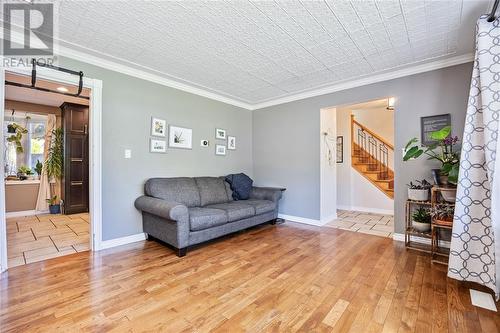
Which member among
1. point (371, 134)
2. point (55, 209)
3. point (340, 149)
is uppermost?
point (371, 134)

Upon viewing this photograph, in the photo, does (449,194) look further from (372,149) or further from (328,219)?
(372,149)

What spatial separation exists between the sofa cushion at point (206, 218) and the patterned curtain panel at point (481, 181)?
243 cm

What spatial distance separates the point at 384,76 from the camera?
3303mm

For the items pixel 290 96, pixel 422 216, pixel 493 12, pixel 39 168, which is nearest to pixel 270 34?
pixel 493 12

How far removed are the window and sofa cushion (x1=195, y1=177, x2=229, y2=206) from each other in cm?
426

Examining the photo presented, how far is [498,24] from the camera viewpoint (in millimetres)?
1838

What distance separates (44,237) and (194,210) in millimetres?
2348

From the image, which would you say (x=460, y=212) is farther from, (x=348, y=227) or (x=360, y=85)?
(x=360, y=85)

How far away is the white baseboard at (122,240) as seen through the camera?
288 centimetres

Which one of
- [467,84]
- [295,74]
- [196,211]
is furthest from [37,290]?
[467,84]

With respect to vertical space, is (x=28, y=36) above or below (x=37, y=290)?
above

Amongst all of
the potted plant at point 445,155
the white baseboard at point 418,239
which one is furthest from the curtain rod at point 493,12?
the white baseboard at point 418,239

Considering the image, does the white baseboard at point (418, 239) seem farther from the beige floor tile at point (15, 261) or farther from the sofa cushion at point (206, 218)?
the beige floor tile at point (15, 261)

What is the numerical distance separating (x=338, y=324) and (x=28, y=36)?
383cm
